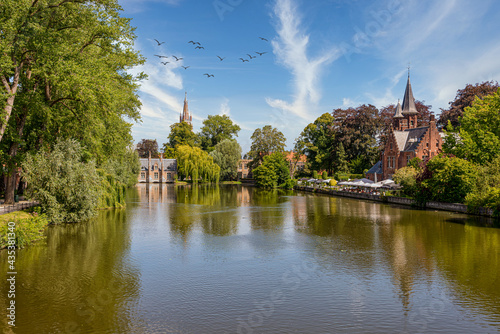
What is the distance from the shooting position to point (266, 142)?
8500 cm

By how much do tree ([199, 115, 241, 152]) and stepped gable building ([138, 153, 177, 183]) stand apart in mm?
10776

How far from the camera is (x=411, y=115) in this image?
55500mm

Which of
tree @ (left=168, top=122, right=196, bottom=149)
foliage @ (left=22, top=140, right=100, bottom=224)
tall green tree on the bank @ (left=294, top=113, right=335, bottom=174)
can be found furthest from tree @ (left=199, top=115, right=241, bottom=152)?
foliage @ (left=22, top=140, right=100, bottom=224)

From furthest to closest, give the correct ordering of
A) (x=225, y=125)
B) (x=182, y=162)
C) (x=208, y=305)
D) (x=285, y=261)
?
(x=225, y=125) → (x=182, y=162) → (x=285, y=261) → (x=208, y=305)

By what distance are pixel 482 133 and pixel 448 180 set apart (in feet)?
16.7

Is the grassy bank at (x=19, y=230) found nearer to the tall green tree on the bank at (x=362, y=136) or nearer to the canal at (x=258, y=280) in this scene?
the canal at (x=258, y=280)

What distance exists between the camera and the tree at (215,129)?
9715 cm

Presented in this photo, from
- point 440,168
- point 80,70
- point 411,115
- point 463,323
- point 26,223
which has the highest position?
point 411,115

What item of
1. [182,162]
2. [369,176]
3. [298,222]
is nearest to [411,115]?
[369,176]

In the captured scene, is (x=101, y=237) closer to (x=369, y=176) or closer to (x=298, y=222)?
(x=298, y=222)

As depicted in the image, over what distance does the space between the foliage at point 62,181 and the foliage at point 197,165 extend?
170 feet

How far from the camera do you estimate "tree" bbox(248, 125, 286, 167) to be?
279ft

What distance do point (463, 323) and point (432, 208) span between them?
25.6m

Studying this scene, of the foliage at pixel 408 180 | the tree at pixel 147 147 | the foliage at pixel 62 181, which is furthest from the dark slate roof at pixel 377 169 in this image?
A: the tree at pixel 147 147
